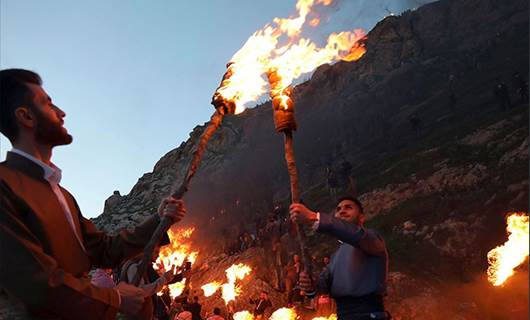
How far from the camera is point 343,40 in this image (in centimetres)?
800

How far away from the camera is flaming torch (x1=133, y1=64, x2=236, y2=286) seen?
2979 mm

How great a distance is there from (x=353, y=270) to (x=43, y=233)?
2.90 m

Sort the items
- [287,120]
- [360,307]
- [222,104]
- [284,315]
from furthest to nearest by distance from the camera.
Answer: [284,315]
[287,120]
[222,104]
[360,307]

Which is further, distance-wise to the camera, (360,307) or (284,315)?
(284,315)

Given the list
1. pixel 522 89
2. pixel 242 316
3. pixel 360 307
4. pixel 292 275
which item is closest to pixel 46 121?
pixel 360 307

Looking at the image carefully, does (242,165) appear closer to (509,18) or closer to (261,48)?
(509,18)

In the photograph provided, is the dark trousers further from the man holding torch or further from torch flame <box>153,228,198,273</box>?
torch flame <box>153,228,198,273</box>

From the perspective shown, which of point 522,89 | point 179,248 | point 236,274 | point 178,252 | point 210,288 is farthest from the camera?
point 179,248

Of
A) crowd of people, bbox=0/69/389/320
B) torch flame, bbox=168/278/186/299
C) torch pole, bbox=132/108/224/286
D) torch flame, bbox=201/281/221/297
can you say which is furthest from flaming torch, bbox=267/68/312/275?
torch flame, bbox=201/281/221/297

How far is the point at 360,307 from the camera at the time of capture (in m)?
4.08

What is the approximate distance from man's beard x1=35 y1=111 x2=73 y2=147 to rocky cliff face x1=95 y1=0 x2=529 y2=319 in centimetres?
100

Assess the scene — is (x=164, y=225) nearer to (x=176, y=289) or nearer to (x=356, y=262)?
(x=356, y=262)

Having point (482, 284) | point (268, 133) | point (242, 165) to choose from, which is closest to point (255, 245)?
point (482, 284)

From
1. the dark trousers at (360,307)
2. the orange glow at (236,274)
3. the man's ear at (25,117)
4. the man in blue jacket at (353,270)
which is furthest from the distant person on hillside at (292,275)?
the man's ear at (25,117)
